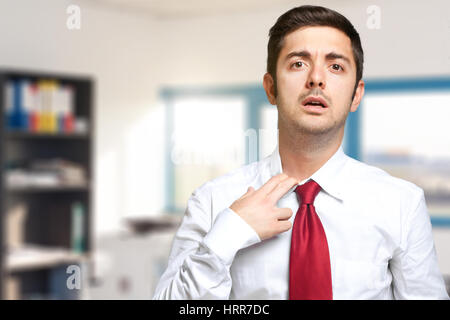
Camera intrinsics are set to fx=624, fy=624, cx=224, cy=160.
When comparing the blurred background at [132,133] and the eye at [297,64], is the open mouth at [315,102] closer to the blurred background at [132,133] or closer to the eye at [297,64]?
the eye at [297,64]

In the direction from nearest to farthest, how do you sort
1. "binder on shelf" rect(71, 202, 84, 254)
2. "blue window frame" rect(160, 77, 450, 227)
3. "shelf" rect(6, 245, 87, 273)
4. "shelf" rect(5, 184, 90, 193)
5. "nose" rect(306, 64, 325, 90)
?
"nose" rect(306, 64, 325, 90) < "shelf" rect(6, 245, 87, 273) < "shelf" rect(5, 184, 90, 193) < "binder on shelf" rect(71, 202, 84, 254) < "blue window frame" rect(160, 77, 450, 227)

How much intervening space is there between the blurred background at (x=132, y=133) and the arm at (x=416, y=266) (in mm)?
2155

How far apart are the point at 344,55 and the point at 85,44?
12.8ft

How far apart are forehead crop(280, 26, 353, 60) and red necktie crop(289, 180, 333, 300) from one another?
20cm

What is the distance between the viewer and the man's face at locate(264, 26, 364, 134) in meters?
0.75

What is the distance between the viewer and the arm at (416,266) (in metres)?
0.77

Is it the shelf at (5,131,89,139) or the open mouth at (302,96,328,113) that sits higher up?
the open mouth at (302,96,328,113)

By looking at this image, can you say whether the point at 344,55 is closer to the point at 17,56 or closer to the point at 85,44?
the point at 17,56

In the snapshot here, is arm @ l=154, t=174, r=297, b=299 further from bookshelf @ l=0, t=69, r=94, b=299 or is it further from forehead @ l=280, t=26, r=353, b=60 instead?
bookshelf @ l=0, t=69, r=94, b=299

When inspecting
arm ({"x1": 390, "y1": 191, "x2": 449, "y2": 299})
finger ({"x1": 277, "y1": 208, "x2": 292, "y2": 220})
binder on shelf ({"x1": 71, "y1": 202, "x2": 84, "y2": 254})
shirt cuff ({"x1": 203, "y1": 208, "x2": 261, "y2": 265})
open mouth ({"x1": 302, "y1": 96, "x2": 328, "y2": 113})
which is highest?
open mouth ({"x1": 302, "y1": 96, "x2": 328, "y2": 113})

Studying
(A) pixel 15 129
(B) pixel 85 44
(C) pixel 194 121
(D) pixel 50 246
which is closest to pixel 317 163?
(A) pixel 15 129

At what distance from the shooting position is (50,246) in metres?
4.01

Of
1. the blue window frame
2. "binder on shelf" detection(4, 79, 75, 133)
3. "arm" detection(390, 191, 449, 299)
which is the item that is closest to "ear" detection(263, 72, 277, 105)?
"arm" detection(390, 191, 449, 299)

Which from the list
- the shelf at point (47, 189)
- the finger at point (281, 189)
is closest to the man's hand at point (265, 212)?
the finger at point (281, 189)
